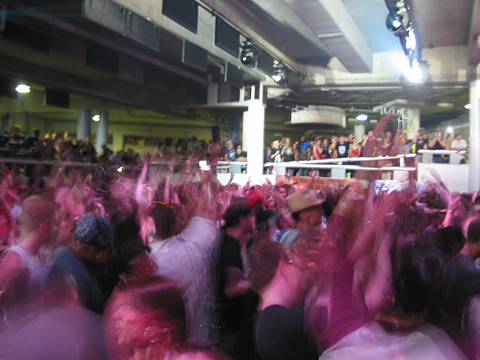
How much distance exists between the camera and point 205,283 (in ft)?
7.89

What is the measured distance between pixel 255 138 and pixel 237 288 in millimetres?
12274

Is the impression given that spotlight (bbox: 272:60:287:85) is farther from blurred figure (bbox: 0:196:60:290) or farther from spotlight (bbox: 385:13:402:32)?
blurred figure (bbox: 0:196:60:290)

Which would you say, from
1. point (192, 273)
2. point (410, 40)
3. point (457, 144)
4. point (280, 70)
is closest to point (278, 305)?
point (192, 273)

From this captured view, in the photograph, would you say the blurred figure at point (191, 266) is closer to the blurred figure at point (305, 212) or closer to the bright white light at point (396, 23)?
the blurred figure at point (305, 212)

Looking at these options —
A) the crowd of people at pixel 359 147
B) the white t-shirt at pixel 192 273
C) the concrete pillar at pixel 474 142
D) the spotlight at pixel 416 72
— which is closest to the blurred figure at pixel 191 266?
the white t-shirt at pixel 192 273

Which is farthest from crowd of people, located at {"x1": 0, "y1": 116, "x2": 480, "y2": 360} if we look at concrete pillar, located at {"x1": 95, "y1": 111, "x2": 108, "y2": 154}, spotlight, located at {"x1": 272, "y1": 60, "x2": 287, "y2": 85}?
concrete pillar, located at {"x1": 95, "y1": 111, "x2": 108, "y2": 154}

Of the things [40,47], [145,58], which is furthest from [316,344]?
[145,58]

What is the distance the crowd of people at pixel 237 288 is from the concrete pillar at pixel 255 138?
1108 cm

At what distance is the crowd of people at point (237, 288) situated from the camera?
1.37 metres

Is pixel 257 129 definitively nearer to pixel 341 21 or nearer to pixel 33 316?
pixel 341 21

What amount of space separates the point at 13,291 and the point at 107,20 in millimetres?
7006

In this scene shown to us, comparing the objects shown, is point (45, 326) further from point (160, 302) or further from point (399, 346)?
point (399, 346)

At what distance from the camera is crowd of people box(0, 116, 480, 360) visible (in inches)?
53.9

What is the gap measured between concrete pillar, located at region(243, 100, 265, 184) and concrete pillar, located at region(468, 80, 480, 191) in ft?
20.7
